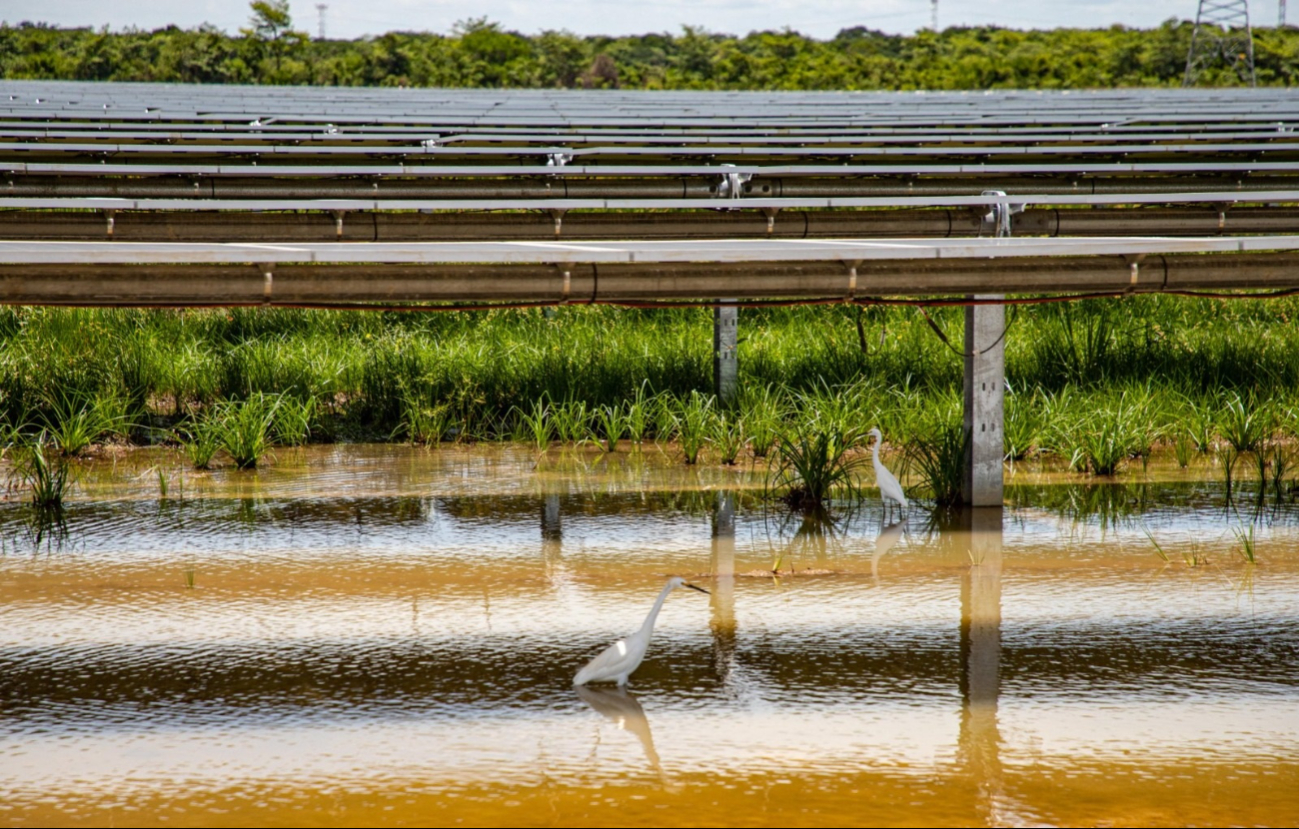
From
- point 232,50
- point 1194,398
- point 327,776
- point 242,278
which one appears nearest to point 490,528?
point 242,278

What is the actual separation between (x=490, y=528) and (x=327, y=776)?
299cm

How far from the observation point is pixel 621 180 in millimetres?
10688

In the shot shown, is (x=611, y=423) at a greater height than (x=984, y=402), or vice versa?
(x=984, y=402)

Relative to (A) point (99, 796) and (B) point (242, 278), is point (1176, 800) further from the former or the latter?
(B) point (242, 278)

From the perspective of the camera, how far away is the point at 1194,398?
9383 mm

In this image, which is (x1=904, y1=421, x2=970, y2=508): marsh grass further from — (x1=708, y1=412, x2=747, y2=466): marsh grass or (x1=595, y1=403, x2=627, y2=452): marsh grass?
(x1=595, y1=403, x2=627, y2=452): marsh grass

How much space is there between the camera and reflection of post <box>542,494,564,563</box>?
244 inches

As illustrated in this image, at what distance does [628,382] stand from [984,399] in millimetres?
3464

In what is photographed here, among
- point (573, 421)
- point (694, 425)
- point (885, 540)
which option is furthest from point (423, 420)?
point (885, 540)

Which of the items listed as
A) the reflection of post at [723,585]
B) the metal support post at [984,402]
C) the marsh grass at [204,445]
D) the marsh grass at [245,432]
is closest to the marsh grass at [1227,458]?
the metal support post at [984,402]

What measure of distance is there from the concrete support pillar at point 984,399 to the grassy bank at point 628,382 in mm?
560

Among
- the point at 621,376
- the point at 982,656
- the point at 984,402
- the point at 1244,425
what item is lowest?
the point at 982,656

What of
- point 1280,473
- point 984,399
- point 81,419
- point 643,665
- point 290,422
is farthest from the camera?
point 290,422

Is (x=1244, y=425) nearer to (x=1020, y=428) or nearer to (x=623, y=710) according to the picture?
(x=1020, y=428)
